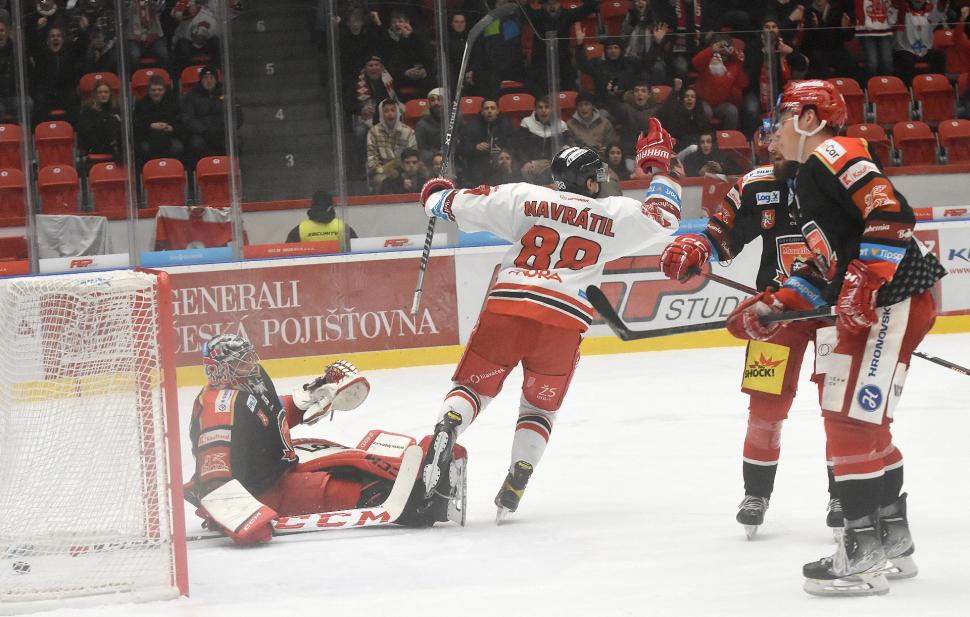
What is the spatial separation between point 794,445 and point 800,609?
6.71ft

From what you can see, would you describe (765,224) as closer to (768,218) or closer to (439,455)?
(768,218)

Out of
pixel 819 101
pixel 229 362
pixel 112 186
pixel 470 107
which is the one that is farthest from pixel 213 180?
pixel 819 101

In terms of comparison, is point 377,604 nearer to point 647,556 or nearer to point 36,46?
point 647,556

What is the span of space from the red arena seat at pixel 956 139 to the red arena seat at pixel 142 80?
5.72 meters

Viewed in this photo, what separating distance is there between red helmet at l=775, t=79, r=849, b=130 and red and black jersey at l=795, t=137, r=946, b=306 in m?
0.10

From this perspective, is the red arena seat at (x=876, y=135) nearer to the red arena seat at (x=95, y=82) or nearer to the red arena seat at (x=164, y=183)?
the red arena seat at (x=164, y=183)

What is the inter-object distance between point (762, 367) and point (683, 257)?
41 centimetres

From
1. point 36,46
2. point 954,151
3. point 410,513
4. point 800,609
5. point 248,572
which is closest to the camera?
point 800,609

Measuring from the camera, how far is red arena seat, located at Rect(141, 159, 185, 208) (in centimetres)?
685

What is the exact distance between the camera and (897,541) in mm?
2535

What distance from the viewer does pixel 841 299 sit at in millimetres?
2271

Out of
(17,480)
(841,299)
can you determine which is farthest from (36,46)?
(841,299)

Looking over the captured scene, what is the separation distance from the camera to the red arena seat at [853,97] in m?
7.82

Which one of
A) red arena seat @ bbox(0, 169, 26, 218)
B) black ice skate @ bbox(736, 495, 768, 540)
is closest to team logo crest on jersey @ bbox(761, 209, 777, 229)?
black ice skate @ bbox(736, 495, 768, 540)
